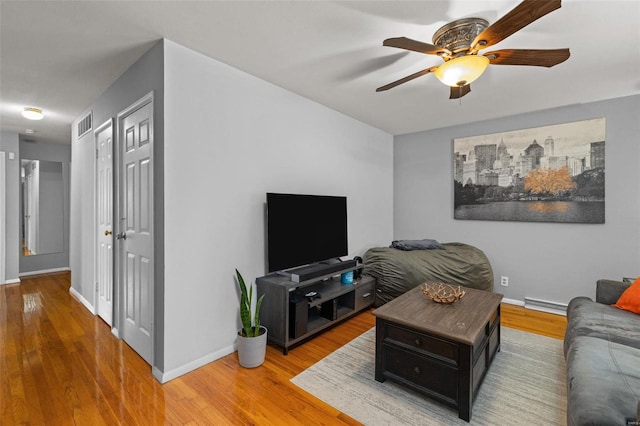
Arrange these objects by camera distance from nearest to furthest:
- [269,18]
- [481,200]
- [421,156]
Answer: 1. [269,18]
2. [481,200]
3. [421,156]

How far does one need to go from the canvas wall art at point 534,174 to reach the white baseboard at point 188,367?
3537 millimetres

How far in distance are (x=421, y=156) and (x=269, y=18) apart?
11.2 ft

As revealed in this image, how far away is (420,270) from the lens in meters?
3.45

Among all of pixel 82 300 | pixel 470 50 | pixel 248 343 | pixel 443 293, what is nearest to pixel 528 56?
pixel 470 50

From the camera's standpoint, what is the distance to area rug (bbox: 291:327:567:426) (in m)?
1.72

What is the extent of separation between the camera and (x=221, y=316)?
2.40 metres

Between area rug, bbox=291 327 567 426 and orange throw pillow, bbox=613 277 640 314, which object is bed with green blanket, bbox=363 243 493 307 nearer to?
area rug, bbox=291 327 567 426

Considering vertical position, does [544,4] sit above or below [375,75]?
below

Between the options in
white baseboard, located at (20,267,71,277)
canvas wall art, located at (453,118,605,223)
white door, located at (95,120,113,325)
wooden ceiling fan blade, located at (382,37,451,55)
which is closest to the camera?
wooden ceiling fan blade, located at (382,37,451,55)

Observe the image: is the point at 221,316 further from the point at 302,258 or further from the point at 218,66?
the point at 218,66

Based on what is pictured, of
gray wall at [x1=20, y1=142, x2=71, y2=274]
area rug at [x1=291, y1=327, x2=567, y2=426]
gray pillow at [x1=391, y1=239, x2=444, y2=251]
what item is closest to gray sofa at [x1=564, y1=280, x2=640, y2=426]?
area rug at [x1=291, y1=327, x2=567, y2=426]

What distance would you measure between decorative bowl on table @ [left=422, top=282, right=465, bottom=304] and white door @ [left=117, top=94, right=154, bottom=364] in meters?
2.14

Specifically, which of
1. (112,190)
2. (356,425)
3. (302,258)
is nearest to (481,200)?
(302,258)

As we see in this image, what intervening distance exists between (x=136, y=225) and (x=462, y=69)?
2714mm
